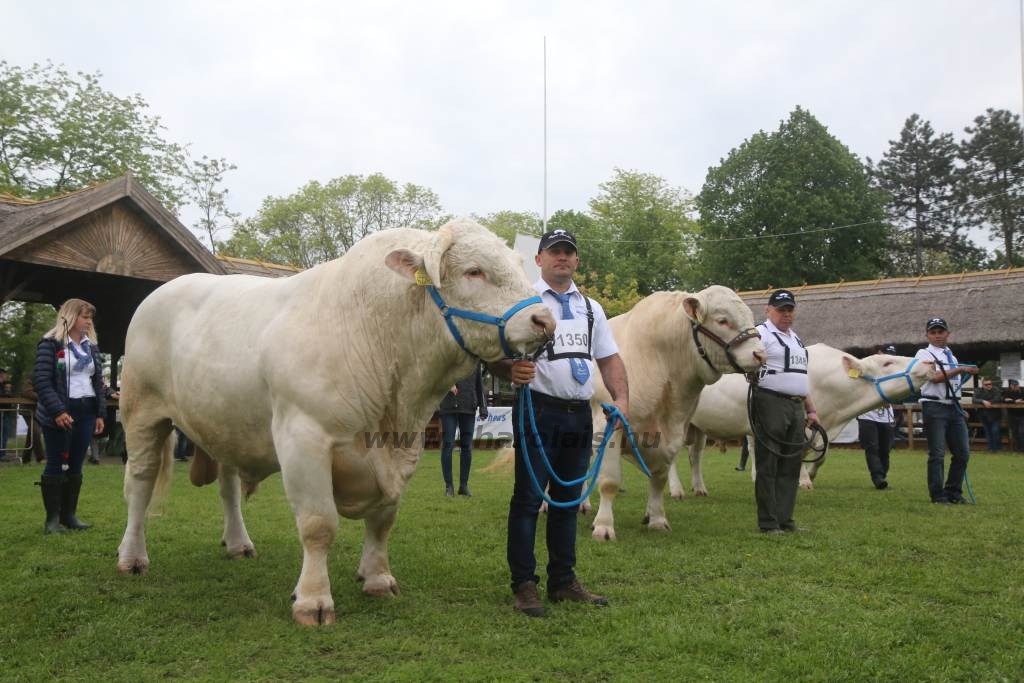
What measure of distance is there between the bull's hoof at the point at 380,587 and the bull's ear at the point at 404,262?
1.89 metres

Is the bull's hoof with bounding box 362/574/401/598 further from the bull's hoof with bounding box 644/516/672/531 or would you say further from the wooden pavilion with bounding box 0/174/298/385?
the wooden pavilion with bounding box 0/174/298/385

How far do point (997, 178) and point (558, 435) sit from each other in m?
54.8

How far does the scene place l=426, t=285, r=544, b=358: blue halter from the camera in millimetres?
4074

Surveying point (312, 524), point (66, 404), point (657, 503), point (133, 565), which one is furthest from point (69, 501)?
point (657, 503)

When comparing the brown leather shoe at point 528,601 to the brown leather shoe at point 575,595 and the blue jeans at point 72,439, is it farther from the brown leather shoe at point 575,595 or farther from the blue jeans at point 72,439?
the blue jeans at point 72,439

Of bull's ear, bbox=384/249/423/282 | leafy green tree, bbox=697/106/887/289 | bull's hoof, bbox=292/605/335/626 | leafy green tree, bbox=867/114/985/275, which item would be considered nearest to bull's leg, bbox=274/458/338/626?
bull's hoof, bbox=292/605/335/626

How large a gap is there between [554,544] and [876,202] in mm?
42807

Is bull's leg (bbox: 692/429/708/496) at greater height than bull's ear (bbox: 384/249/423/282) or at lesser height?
lesser

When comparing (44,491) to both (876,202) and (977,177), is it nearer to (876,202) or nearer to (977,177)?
(876,202)

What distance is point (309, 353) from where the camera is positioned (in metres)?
4.32

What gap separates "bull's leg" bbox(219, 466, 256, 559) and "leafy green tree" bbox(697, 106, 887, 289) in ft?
124

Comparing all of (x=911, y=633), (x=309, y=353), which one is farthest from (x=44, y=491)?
(x=911, y=633)

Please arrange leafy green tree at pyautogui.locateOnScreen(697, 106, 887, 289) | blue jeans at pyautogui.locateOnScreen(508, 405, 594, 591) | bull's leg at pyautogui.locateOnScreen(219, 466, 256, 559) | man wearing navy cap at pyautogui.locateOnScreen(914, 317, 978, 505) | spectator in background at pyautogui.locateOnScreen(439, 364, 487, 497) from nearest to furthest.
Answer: blue jeans at pyautogui.locateOnScreen(508, 405, 594, 591) < bull's leg at pyautogui.locateOnScreen(219, 466, 256, 559) < man wearing navy cap at pyautogui.locateOnScreen(914, 317, 978, 505) < spectator in background at pyautogui.locateOnScreen(439, 364, 487, 497) < leafy green tree at pyautogui.locateOnScreen(697, 106, 887, 289)

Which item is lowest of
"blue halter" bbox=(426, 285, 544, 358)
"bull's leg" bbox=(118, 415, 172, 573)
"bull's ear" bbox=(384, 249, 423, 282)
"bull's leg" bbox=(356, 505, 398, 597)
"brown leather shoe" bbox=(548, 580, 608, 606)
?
"brown leather shoe" bbox=(548, 580, 608, 606)
